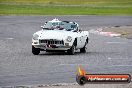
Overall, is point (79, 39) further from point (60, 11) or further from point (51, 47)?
point (60, 11)

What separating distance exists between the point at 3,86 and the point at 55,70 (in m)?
4.44

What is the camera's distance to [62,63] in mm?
21219

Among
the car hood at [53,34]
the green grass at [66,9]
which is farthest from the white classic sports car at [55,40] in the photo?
the green grass at [66,9]

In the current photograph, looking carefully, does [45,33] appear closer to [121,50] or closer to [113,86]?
[121,50]

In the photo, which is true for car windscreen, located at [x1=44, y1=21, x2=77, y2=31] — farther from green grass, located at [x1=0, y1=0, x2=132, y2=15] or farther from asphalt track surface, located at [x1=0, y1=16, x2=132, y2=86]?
green grass, located at [x1=0, y1=0, x2=132, y2=15]

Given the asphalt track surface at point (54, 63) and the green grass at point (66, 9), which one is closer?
the asphalt track surface at point (54, 63)

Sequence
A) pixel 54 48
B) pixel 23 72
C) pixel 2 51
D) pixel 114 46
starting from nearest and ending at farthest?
pixel 23 72
pixel 54 48
pixel 2 51
pixel 114 46

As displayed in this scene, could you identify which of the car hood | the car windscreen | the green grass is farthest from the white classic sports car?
the green grass

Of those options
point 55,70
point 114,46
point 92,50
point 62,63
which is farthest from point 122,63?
point 114,46

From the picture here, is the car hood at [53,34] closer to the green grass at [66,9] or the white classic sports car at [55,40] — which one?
the white classic sports car at [55,40]

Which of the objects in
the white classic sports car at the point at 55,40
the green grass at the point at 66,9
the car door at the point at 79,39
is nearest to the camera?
the white classic sports car at the point at 55,40

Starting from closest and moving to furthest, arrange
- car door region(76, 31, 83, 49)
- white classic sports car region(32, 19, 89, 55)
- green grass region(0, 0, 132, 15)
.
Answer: white classic sports car region(32, 19, 89, 55) < car door region(76, 31, 83, 49) < green grass region(0, 0, 132, 15)

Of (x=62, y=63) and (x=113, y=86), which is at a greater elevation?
(x=113, y=86)

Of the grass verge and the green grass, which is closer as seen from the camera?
the grass verge
